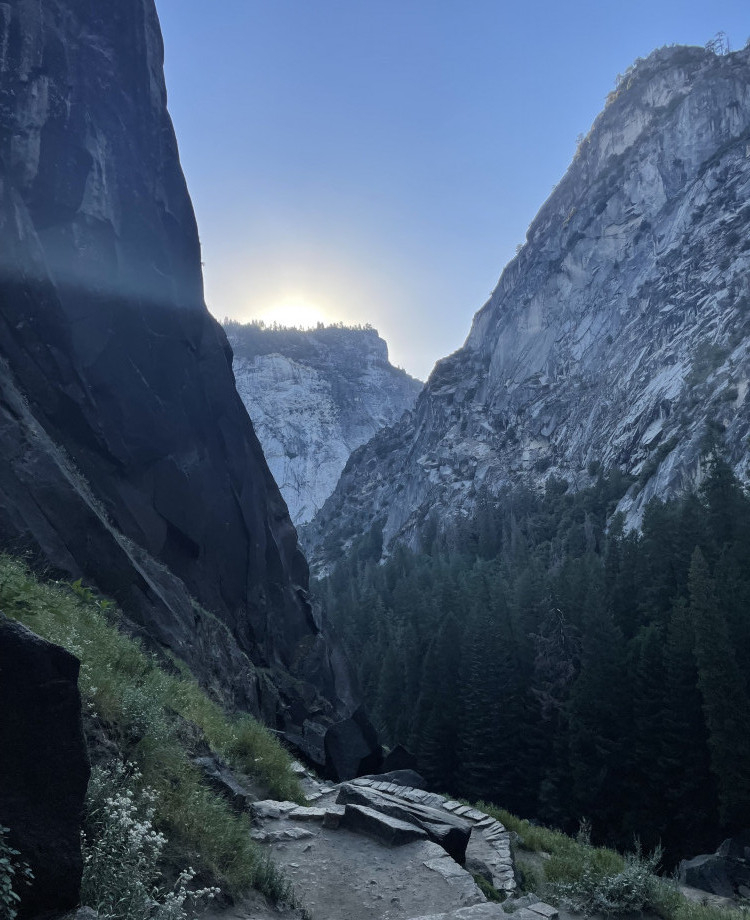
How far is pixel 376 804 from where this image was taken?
10469mm

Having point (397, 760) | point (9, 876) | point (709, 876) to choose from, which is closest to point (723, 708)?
point (709, 876)

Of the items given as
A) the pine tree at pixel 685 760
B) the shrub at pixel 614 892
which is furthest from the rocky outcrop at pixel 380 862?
the pine tree at pixel 685 760

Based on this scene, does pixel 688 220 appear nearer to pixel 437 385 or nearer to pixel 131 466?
pixel 437 385

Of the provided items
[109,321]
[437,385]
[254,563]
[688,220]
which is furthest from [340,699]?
[437,385]

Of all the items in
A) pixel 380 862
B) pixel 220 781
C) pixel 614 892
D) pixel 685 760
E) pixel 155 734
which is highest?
pixel 155 734

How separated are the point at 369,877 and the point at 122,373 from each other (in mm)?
19765

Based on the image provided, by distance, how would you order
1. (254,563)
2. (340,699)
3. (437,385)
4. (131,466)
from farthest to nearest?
(437,385), (340,699), (254,563), (131,466)

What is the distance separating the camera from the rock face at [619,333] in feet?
231

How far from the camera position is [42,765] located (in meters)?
4.30

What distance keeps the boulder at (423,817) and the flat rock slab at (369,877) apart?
58 centimetres

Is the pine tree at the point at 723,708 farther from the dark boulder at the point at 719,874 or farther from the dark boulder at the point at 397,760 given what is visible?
the dark boulder at the point at 397,760

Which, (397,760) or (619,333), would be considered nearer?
(397,760)

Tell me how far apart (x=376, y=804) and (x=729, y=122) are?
114 metres

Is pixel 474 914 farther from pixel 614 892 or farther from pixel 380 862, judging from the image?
pixel 614 892
